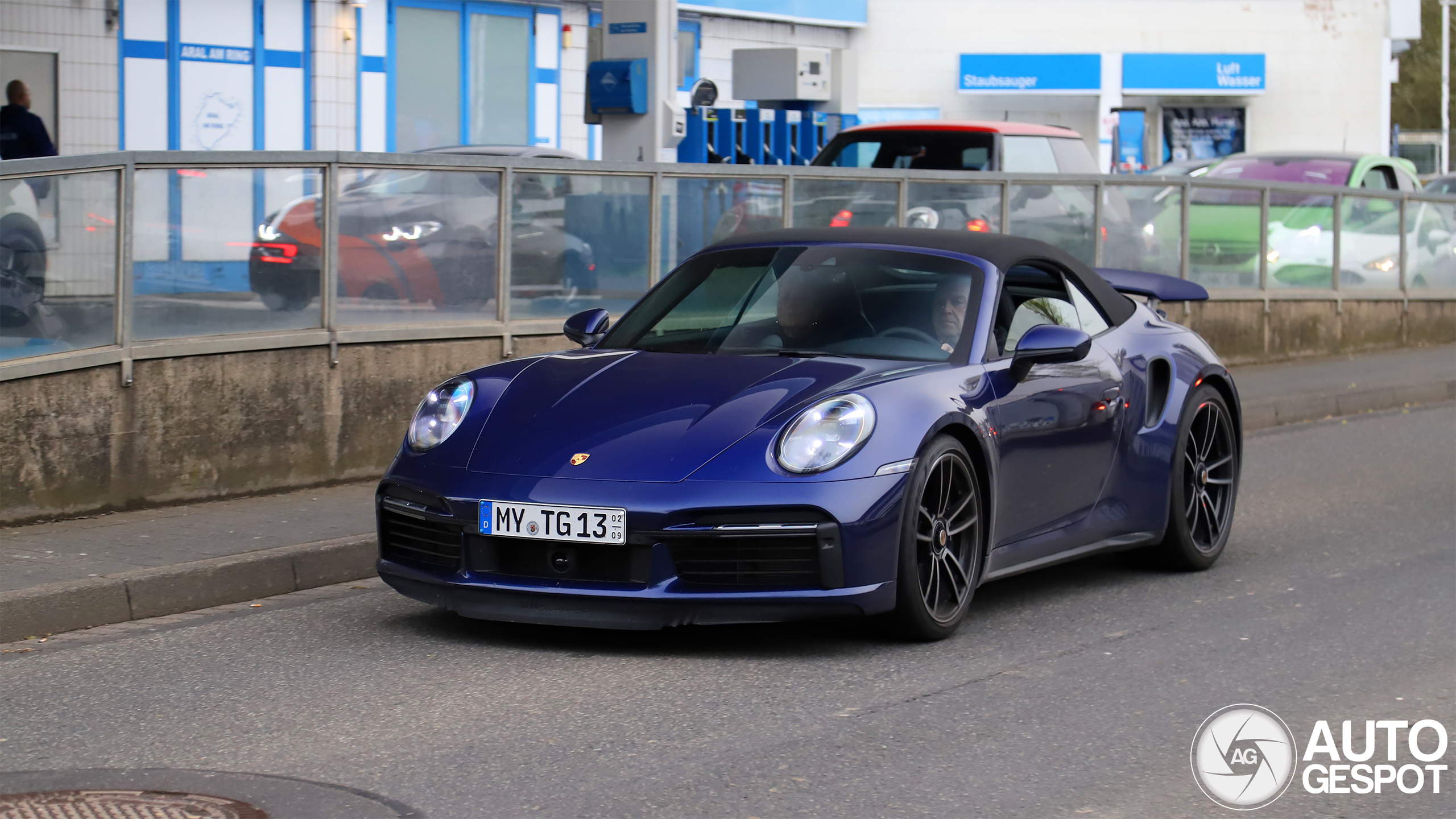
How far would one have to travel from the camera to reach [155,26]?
22.1 m

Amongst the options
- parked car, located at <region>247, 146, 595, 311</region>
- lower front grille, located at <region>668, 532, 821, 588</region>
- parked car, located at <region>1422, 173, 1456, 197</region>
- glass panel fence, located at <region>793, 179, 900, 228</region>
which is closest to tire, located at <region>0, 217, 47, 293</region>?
parked car, located at <region>247, 146, 595, 311</region>

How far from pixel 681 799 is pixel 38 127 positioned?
14169mm

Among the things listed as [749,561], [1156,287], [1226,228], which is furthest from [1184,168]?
[749,561]

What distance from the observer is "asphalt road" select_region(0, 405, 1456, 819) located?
436 centimetres

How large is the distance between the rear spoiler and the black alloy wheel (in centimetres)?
57

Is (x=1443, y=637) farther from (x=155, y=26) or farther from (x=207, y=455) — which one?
(x=155, y=26)

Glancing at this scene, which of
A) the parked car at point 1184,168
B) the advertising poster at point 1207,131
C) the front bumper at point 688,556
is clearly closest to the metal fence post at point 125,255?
the front bumper at point 688,556

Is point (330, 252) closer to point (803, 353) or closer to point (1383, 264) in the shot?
point (803, 353)

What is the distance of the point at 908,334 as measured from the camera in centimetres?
636

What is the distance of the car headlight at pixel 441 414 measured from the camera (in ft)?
19.8

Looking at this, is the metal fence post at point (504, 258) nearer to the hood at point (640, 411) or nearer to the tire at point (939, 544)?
the hood at point (640, 411)

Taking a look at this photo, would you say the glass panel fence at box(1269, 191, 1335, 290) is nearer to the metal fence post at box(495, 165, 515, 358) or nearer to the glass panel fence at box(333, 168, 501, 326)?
the metal fence post at box(495, 165, 515, 358)

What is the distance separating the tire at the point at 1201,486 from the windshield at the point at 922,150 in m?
7.50

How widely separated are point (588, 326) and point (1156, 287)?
275 cm
